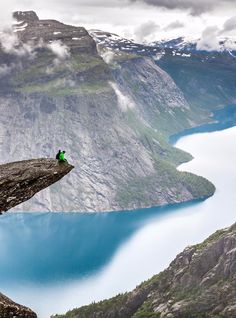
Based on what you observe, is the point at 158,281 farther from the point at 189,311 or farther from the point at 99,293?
the point at 99,293

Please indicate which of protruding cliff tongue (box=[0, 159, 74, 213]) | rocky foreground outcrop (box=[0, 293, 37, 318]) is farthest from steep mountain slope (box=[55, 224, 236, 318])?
rocky foreground outcrop (box=[0, 293, 37, 318])

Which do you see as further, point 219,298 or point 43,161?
point 219,298

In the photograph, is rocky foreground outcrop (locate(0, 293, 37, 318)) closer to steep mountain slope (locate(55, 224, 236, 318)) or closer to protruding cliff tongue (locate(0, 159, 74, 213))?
protruding cliff tongue (locate(0, 159, 74, 213))

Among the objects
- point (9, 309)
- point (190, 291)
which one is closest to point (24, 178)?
point (9, 309)

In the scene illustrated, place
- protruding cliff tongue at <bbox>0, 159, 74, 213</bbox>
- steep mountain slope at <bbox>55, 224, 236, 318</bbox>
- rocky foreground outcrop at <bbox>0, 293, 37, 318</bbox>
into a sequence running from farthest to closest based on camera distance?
steep mountain slope at <bbox>55, 224, 236, 318</bbox> < protruding cliff tongue at <bbox>0, 159, 74, 213</bbox> < rocky foreground outcrop at <bbox>0, 293, 37, 318</bbox>

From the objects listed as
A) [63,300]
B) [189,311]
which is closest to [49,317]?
[63,300]

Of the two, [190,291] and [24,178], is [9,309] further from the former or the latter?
[190,291]

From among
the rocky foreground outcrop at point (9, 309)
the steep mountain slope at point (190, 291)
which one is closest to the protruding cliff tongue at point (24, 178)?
the rocky foreground outcrop at point (9, 309)
